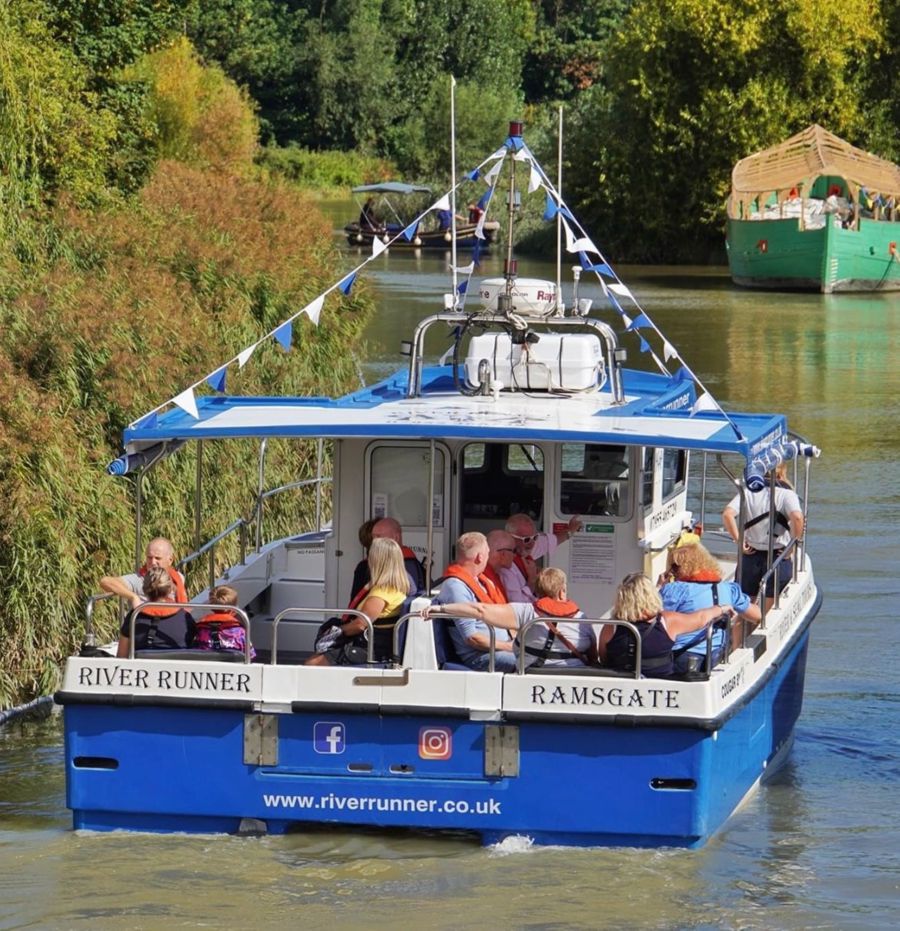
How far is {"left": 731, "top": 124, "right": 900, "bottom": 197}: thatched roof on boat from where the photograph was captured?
54.8 m

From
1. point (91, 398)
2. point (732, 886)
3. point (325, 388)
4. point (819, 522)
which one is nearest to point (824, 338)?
point (819, 522)

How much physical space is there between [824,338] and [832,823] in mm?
29529

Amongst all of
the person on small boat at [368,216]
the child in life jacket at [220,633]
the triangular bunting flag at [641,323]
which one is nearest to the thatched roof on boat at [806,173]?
the person on small boat at [368,216]

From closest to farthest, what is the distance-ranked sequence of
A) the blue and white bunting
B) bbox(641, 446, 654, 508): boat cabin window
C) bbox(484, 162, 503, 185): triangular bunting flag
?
1. the blue and white bunting
2. bbox(641, 446, 654, 508): boat cabin window
3. bbox(484, 162, 503, 185): triangular bunting flag

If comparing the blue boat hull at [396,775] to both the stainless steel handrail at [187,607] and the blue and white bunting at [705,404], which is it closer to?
the stainless steel handrail at [187,607]

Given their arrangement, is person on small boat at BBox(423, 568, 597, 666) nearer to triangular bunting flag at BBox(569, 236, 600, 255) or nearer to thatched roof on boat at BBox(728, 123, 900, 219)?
triangular bunting flag at BBox(569, 236, 600, 255)

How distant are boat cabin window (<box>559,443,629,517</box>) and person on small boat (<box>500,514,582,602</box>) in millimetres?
122

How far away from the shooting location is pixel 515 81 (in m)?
107

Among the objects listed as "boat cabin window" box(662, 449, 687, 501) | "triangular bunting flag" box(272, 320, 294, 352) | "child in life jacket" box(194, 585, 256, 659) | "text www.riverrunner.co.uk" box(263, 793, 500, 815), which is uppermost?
"triangular bunting flag" box(272, 320, 294, 352)

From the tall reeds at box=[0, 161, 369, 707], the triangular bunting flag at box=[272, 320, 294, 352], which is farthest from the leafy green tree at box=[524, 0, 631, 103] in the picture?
the triangular bunting flag at box=[272, 320, 294, 352]

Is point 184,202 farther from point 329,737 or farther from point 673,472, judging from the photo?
point 329,737

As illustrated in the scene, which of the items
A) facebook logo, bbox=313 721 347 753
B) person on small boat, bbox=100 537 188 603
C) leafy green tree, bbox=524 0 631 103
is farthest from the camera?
leafy green tree, bbox=524 0 631 103

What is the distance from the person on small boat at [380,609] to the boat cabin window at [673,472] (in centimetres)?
277

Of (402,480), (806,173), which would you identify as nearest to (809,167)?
(806,173)
